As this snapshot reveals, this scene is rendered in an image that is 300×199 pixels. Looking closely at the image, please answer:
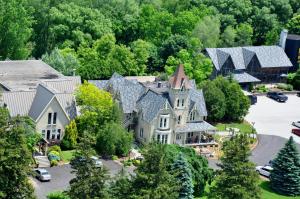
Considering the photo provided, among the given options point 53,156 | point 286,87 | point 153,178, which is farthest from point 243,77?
point 153,178

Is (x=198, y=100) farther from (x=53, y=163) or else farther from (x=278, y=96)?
(x=278, y=96)

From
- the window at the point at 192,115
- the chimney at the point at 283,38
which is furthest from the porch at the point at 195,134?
the chimney at the point at 283,38

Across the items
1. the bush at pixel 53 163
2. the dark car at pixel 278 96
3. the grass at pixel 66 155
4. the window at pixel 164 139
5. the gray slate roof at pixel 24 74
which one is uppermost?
the gray slate roof at pixel 24 74

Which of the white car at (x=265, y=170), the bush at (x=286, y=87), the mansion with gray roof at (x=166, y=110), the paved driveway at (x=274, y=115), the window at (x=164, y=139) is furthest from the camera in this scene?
the bush at (x=286, y=87)

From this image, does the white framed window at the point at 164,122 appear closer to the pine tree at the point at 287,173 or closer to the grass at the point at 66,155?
the grass at the point at 66,155

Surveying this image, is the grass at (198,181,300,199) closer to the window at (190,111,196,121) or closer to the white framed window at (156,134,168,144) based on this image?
the white framed window at (156,134,168,144)

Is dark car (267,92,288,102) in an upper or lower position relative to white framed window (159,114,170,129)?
upper

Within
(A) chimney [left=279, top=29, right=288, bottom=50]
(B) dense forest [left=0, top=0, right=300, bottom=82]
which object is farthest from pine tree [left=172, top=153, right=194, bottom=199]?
(A) chimney [left=279, top=29, right=288, bottom=50]

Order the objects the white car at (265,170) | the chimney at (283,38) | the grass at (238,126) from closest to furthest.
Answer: the white car at (265,170)
the grass at (238,126)
the chimney at (283,38)
